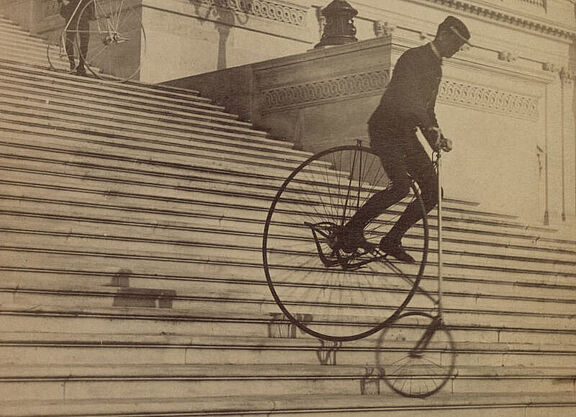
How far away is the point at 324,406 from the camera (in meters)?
7.44

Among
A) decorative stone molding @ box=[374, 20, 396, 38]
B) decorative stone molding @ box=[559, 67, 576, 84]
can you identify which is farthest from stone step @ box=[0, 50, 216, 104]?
decorative stone molding @ box=[559, 67, 576, 84]

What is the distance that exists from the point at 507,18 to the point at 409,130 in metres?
17.9

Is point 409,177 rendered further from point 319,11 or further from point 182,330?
point 319,11

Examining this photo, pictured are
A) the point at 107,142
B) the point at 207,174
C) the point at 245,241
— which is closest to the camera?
the point at 245,241

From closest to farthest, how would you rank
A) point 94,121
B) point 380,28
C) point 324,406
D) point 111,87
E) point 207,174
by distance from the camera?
1. point 324,406
2. point 207,174
3. point 94,121
4. point 111,87
5. point 380,28

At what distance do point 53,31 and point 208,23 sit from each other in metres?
2.92

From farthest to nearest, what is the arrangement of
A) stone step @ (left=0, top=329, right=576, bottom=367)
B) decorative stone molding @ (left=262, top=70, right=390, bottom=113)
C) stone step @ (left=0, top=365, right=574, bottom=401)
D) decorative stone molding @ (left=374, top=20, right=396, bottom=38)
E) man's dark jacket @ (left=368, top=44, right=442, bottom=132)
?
decorative stone molding @ (left=374, top=20, right=396, bottom=38)
decorative stone molding @ (left=262, top=70, right=390, bottom=113)
man's dark jacket @ (left=368, top=44, right=442, bottom=132)
stone step @ (left=0, top=329, right=576, bottom=367)
stone step @ (left=0, top=365, right=574, bottom=401)

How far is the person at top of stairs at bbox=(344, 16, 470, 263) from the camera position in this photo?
27.6 ft

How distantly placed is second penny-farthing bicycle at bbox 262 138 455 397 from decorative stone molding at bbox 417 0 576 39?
14158mm

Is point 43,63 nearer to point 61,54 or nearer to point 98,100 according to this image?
point 61,54

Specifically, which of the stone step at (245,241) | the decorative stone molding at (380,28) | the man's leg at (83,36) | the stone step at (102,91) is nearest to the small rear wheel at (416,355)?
the stone step at (245,241)

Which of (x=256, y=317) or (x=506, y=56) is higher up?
(x=506, y=56)

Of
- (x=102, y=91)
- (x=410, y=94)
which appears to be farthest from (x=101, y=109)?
(x=410, y=94)

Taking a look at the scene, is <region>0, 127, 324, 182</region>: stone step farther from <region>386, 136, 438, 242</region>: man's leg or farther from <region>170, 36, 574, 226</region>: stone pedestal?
<region>386, 136, 438, 242</region>: man's leg
